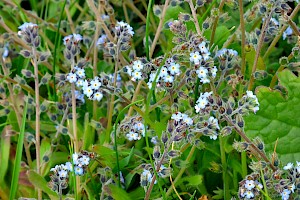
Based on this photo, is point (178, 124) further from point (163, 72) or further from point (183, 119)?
point (163, 72)

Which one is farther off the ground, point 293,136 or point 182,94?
point 182,94

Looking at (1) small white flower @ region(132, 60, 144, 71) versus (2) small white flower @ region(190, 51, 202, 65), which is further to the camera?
(1) small white flower @ region(132, 60, 144, 71)

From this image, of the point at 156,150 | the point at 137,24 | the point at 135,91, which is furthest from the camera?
the point at 137,24

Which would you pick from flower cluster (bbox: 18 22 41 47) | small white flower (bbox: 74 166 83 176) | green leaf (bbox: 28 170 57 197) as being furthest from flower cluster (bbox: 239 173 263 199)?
flower cluster (bbox: 18 22 41 47)

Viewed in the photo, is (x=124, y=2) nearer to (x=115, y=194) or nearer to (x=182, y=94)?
(x=182, y=94)

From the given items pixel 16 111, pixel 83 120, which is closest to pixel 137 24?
pixel 83 120

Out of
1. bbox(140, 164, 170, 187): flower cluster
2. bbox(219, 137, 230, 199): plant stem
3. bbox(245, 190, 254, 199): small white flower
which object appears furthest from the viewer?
bbox(219, 137, 230, 199): plant stem

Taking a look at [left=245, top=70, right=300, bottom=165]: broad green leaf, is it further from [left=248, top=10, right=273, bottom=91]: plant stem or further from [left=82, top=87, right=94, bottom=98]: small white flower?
[left=82, top=87, right=94, bottom=98]: small white flower

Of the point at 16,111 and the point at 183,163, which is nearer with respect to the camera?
the point at 183,163
